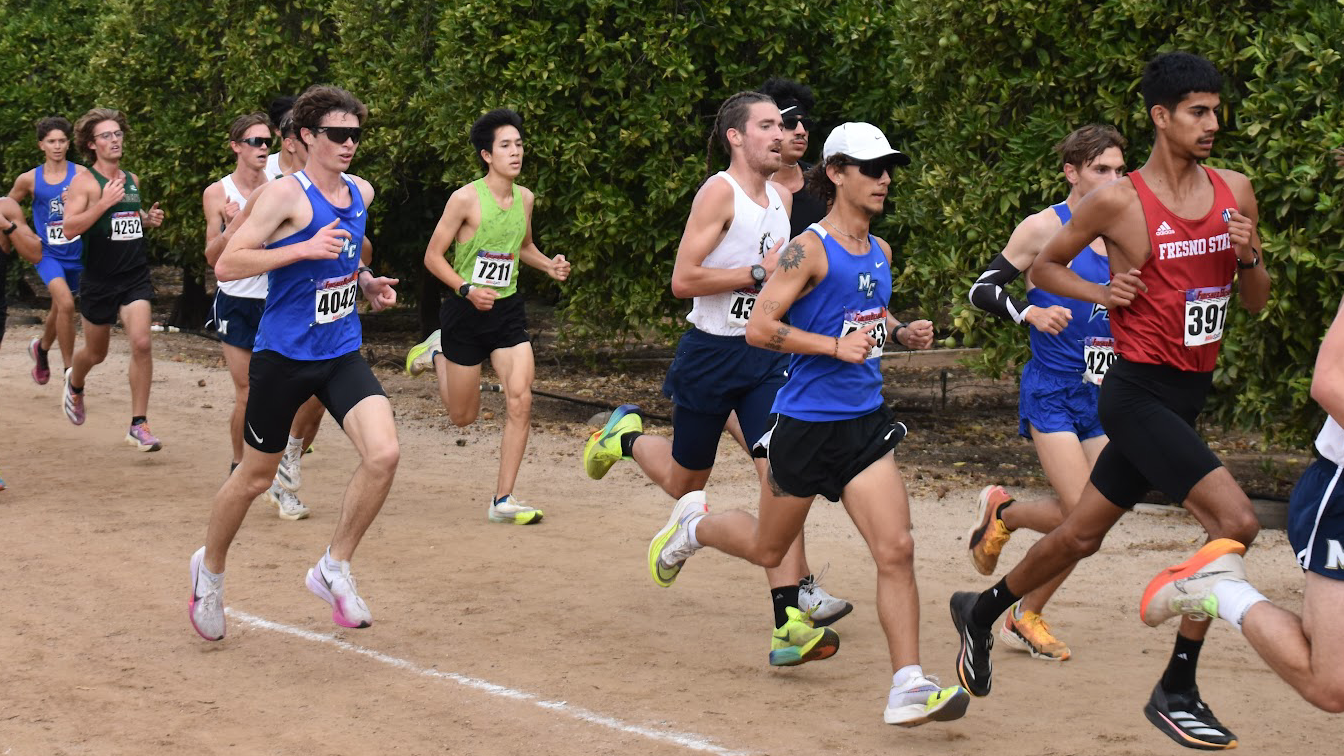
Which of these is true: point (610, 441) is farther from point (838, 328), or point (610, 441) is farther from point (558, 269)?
point (838, 328)

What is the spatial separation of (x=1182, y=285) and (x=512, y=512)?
4780mm

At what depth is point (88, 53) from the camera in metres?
18.7

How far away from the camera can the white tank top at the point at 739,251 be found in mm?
6633

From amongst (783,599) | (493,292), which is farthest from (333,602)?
(493,292)

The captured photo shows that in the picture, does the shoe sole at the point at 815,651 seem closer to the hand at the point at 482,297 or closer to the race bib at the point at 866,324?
the race bib at the point at 866,324

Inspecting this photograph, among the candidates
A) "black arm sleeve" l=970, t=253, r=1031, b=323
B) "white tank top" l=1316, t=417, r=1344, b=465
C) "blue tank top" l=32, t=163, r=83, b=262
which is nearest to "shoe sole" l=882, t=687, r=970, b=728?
"white tank top" l=1316, t=417, r=1344, b=465

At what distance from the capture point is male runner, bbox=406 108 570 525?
9008 mm

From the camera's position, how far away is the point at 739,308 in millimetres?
6723

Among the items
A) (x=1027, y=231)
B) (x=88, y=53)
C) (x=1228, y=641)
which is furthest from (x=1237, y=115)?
(x=88, y=53)

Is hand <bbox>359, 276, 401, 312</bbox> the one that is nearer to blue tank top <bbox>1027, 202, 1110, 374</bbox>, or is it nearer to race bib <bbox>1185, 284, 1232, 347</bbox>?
blue tank top <bbox>1027, 202, 1110, 374</bbox>

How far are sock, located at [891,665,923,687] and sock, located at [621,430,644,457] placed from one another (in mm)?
2473

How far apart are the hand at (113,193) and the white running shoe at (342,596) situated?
5301mm

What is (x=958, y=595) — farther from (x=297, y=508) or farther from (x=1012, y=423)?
(x=1012, y=423)

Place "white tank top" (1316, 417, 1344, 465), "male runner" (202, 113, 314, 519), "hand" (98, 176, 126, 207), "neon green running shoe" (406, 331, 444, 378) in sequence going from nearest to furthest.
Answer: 1. "white tank top" (1316, 417, 1344, 465)
2. "male runner" (202, 113, 314, 519)
3. "neon green running shoe" (406, 331, 444, 378)
4. "hand" (98, 176, 126, 207)
